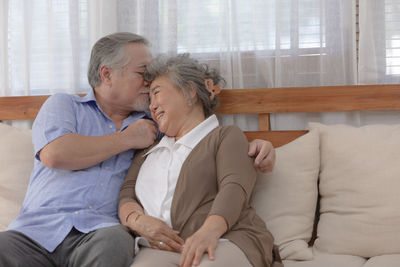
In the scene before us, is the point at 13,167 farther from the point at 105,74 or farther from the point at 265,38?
the point at 265,38

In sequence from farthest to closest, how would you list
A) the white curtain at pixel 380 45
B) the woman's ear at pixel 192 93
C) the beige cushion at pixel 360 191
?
the white curtain at pixel 380 45
the woman's ear at pixel 192 93
the beige cushion at pixel 360 191

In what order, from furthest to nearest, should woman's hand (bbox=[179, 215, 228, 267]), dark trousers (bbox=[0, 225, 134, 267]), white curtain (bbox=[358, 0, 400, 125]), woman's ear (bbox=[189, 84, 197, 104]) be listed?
white curtain (bbox=[358, 0, 400, 125]), woman's ear (bbox=[189, 84, 197, 104]), dark trousers (bbox=[0, 225, 134, 267]), woman's hand (bbox=[179, 215, 228, 267])

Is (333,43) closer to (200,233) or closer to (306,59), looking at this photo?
(306,59)

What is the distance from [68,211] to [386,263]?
1.04 m

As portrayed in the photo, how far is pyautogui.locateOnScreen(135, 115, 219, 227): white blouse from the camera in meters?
1.69

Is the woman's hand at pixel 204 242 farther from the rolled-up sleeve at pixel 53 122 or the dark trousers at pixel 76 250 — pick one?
the rolled-up sleeve at pixel 53 122

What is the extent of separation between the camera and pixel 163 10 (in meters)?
2.25

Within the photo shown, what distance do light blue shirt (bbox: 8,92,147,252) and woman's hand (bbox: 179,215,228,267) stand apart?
361mm

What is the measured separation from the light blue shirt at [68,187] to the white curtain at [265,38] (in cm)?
49

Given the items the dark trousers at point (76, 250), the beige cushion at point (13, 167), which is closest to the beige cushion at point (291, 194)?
the dark trousers at point (76, 250)

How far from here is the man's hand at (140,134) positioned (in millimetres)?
1850

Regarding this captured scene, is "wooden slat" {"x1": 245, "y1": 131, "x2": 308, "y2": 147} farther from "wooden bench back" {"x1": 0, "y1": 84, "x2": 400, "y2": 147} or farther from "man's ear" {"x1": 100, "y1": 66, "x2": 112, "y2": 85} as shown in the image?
"man's ear" {"x1": 100, "y1": 66, "x2": 112, "y2": 85}

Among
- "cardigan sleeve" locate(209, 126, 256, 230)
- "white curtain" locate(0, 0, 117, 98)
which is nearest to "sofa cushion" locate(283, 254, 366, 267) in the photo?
"cardigan sleeve" locate(209, 126, 256, 230)

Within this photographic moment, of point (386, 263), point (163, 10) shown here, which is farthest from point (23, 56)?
point (386, 263)
